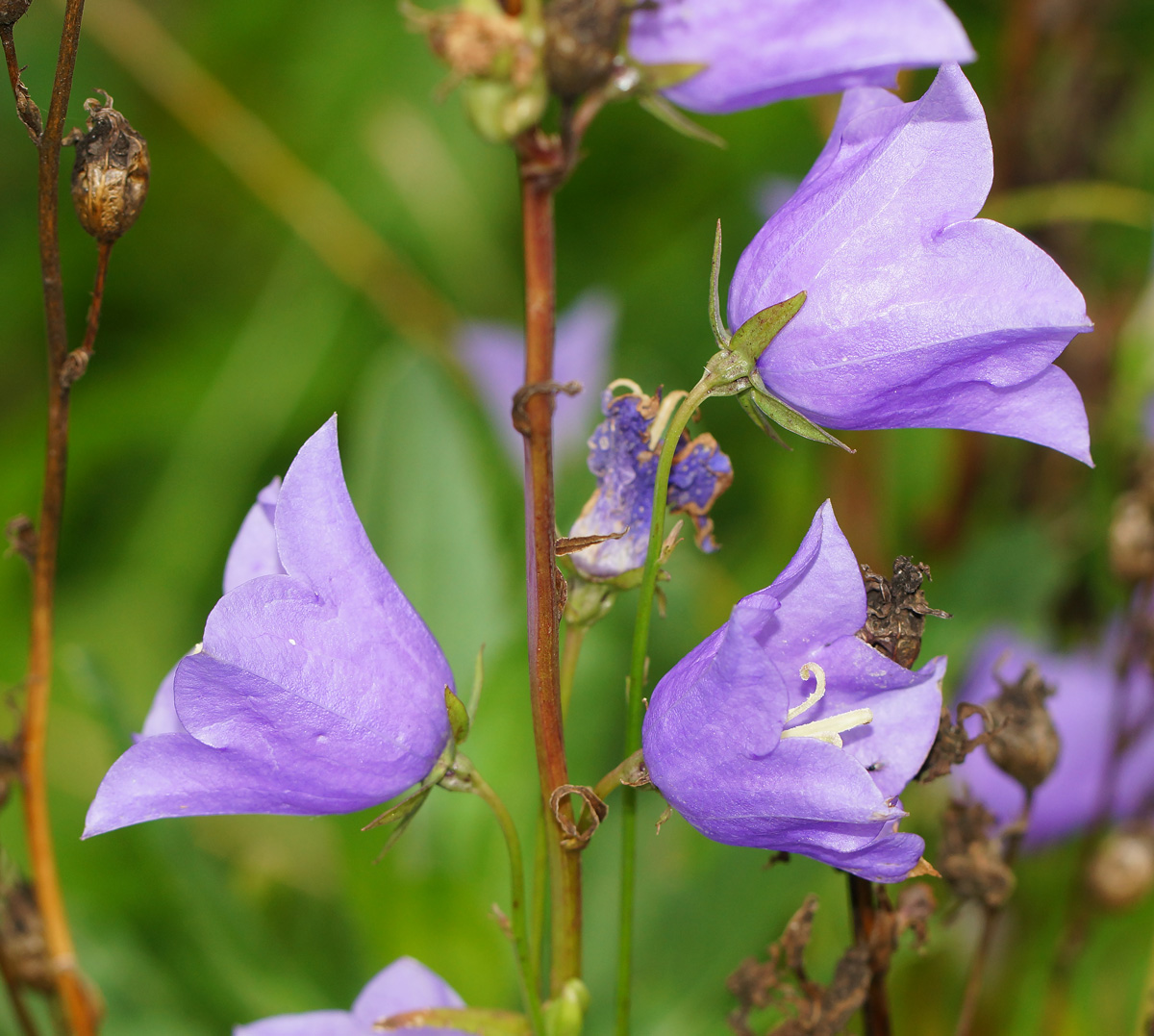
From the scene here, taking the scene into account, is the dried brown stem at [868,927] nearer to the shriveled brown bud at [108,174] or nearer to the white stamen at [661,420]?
the white stamen at [661,420]

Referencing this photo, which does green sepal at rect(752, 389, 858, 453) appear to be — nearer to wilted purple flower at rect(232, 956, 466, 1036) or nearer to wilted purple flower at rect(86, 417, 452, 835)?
wilted purple flower at rect(86, 417, 452, 835)

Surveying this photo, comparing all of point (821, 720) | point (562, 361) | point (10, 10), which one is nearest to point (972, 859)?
point (821, 720)

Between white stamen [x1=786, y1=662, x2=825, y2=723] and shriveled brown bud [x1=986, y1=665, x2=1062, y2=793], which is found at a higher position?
white stamen [x1=786, y1=662, x2=825, y2=723]

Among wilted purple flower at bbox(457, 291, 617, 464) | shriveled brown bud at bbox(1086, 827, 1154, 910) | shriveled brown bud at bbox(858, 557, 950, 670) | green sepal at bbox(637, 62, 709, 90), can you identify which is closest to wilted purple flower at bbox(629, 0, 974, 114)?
green sepal at bbox(637, 62, 709, 90)

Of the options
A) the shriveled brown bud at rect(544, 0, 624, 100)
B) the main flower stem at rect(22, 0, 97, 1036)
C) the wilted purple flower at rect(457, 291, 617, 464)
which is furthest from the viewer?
the wilted purple flower at rect(457, 291, 617, 464)

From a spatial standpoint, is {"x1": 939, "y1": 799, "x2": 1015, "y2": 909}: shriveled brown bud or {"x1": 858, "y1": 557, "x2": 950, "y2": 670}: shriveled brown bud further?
{"x1": 939, "y1": 799, "x2": 1015, "y2": 909}: shriveled brown bud

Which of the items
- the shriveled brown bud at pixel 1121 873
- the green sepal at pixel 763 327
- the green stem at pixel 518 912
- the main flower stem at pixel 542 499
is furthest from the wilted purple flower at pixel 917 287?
the shriveled brown bud at pixel 1121 873

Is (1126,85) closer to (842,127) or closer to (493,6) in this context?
(842,127)

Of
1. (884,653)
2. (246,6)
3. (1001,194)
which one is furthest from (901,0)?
(246,6)
